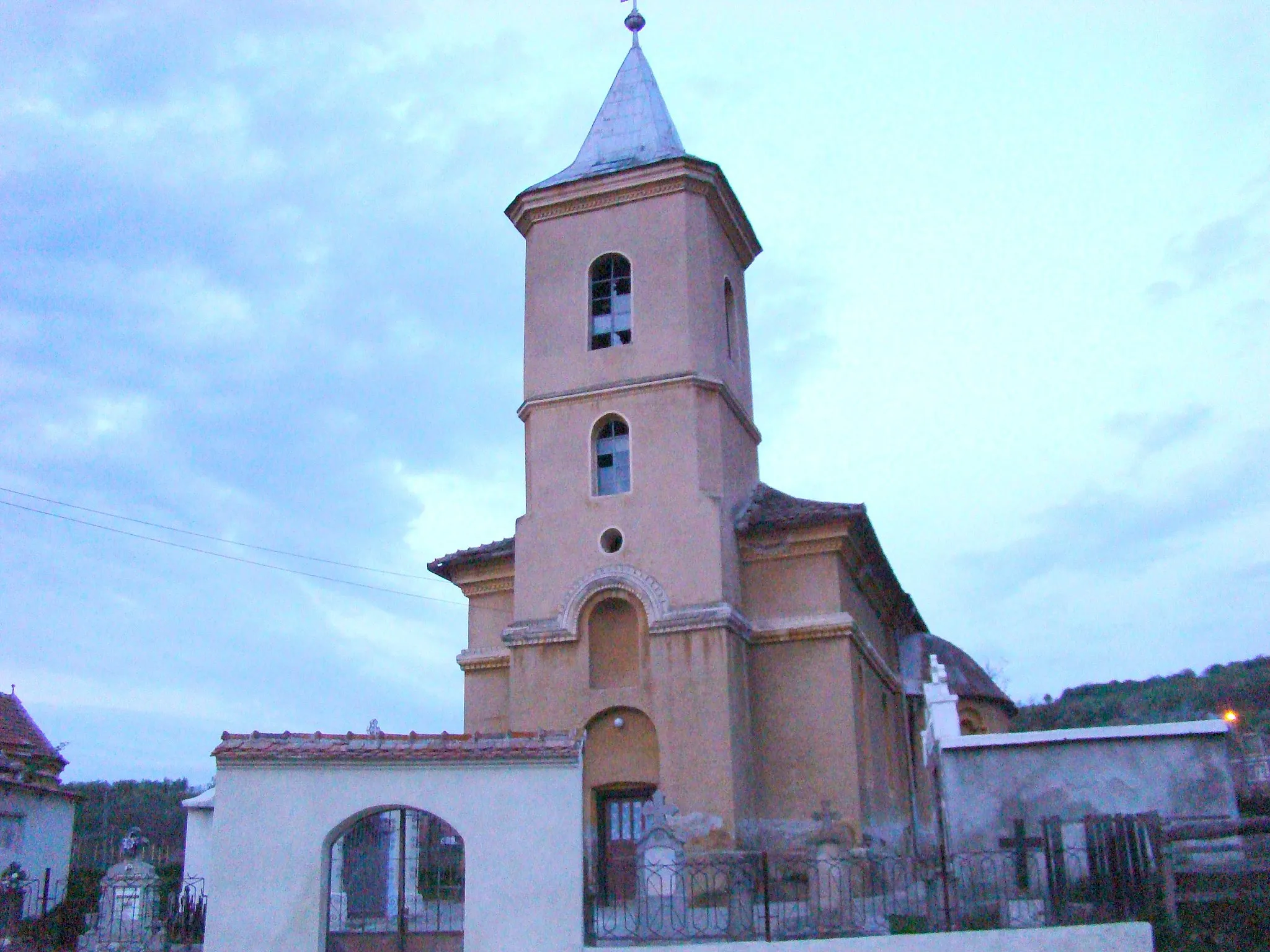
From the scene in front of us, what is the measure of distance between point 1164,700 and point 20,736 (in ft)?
191

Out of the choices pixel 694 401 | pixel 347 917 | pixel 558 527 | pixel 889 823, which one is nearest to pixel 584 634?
pixel 558 527

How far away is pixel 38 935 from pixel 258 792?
20.4ft

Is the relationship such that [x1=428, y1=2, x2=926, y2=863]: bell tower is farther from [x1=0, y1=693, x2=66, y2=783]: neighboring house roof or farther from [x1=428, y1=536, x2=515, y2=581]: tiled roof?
[x1=0, y1=693, x2=66, y2=783]: neighboring house roof

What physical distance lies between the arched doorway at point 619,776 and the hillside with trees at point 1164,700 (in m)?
40.1

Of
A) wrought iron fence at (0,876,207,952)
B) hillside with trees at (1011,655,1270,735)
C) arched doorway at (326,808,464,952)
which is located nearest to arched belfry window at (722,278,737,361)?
arched doorway at (326,808,464,952)

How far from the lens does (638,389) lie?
22.3 metres

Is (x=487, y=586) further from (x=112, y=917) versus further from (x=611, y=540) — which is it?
(x=112, y=917)

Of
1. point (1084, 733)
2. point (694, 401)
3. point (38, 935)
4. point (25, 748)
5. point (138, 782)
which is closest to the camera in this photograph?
point (38, 935)

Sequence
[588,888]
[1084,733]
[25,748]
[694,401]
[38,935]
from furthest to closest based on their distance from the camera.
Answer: [25,748] < [694,401] < [1084,733] < [38,935] < [588,888]

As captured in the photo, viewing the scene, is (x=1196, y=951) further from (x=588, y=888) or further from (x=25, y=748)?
(x=25, y=748)

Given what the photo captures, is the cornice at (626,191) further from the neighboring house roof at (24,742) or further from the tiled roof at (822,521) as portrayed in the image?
the neighboring house roof at (24,742)

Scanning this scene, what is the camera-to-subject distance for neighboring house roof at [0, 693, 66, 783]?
93.2ft

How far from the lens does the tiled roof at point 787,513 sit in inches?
834

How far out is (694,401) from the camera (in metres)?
22.0
